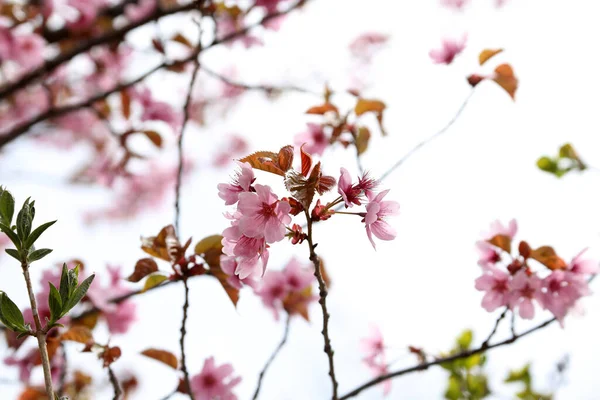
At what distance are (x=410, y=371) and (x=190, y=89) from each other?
949 mm

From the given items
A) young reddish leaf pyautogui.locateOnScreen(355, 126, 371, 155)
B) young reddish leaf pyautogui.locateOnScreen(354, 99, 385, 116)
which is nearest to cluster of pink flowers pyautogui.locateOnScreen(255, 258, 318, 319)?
young reddish leaf pyautogui.locateOnScreen(355, 126, 371, 155)

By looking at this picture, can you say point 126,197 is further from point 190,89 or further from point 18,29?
point 190,89

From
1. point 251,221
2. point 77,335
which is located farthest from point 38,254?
point 77,335

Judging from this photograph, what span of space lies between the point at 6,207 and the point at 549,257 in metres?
1.10

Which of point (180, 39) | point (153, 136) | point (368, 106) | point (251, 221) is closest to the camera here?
point (251, 221)

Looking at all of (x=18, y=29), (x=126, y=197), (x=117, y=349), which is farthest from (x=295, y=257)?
(x=126, y=197)

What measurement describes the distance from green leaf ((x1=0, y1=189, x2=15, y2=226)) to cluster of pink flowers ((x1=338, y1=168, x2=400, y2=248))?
45 cm

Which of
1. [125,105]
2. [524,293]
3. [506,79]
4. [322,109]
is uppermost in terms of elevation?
[125,105]

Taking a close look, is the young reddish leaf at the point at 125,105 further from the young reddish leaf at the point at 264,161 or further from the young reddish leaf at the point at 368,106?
the young reddish leaf at the point at 264,161

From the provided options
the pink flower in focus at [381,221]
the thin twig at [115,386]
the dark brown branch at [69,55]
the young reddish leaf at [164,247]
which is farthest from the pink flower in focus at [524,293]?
the dark brown branch at [69,55]

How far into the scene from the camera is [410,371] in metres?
1.26

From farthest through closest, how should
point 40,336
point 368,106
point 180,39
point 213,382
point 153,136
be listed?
1. point 180,39
2. point 153,136
3. point 368,106
4. point 213,382
5. point 40,336

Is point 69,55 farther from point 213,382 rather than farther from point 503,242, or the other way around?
point 503,242

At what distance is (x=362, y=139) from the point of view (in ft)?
5.39
